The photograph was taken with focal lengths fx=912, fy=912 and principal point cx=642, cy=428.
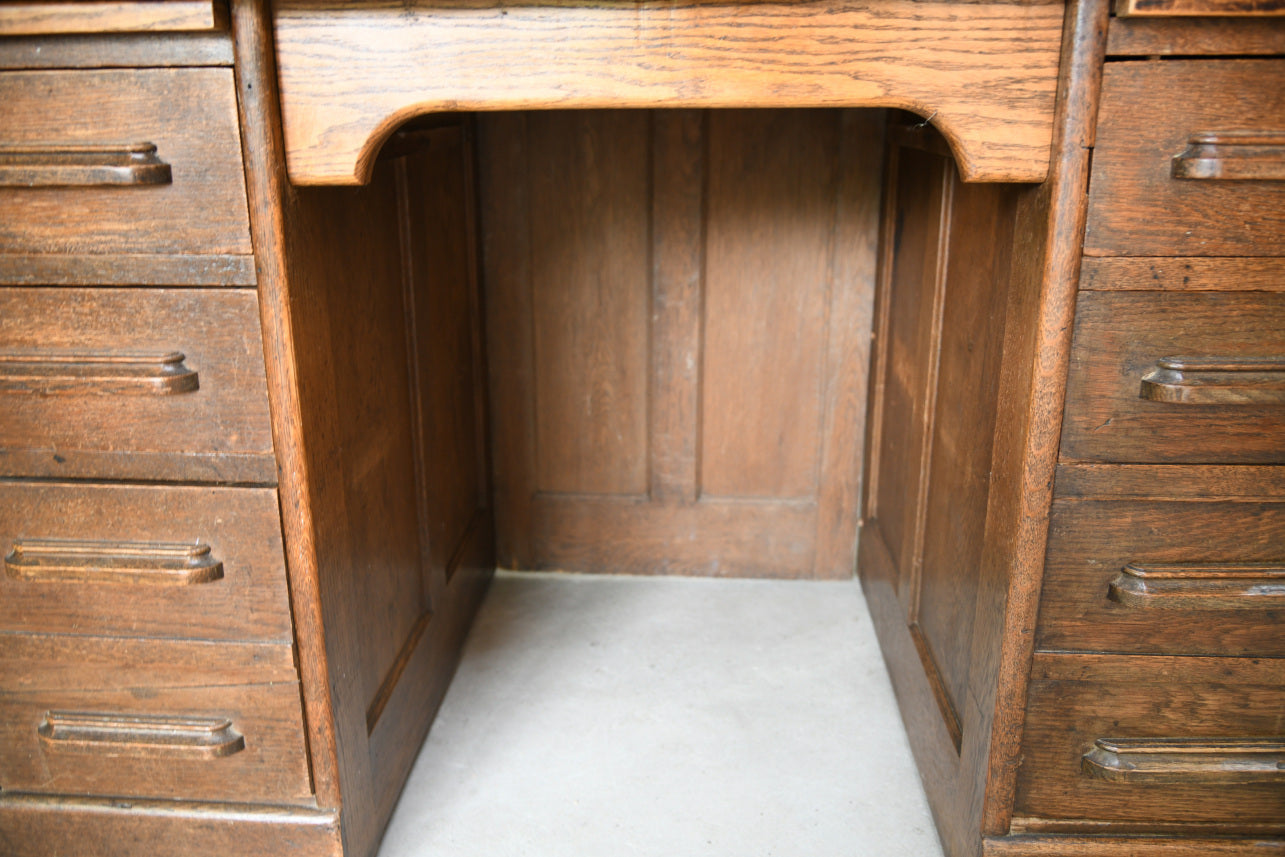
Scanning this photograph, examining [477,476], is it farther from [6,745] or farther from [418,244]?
[6,745]

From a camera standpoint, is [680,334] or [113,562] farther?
[680,334]

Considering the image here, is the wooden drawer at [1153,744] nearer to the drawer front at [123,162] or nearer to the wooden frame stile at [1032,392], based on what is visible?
the wooden frame stile at [1032,392]

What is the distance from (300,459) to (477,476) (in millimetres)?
886

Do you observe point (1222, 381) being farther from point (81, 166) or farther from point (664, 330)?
point (81, 166)

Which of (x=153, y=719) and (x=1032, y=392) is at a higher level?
(x=1032, y=392)

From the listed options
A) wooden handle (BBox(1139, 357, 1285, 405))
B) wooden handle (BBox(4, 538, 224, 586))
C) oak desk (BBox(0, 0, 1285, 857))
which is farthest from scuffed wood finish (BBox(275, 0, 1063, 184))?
wooden handle (BBox(4, 538, 224, 586))

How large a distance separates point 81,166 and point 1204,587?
1267 mm

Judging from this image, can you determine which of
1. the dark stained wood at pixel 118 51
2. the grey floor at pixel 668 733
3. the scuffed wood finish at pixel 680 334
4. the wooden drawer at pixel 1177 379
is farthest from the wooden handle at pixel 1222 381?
the dark stained wood at pixel 118 51

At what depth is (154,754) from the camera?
1115mm

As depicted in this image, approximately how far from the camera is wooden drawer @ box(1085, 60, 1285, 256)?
0.87m

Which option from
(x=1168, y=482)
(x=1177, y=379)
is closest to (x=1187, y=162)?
(x=1177, y=379)

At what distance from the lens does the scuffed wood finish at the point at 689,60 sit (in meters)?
0.89

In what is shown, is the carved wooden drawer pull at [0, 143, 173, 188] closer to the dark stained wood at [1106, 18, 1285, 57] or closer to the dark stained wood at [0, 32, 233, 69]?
A: the dark stained wood at [0, 32, 233, 69]

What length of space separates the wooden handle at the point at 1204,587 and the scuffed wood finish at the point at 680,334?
2.94ft
